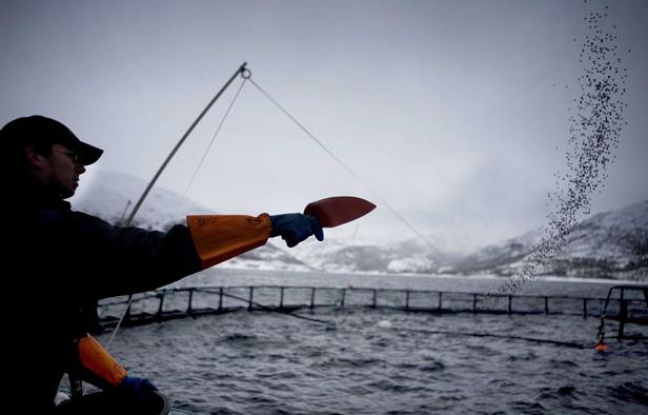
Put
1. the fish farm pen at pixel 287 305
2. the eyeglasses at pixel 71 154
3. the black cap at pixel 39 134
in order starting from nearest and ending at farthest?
the black cap at pixel 39 134
the eyeglasses at pixel 71 154
the fish farm pen at pixel 287 305

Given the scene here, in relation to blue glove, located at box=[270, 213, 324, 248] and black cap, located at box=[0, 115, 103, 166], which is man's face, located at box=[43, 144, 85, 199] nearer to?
black cap, located at box=[0, 115, 103, 166]

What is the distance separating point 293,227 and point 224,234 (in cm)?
43

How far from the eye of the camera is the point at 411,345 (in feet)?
72.1

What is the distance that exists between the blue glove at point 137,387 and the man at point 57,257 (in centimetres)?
145

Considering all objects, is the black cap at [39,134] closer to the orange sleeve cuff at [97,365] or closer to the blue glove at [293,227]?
the blue glove at [293,227]

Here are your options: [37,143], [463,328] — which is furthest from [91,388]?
[463,328]

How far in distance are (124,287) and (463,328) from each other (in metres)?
32.6

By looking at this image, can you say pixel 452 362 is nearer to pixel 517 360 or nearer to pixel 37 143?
pixel 517 360

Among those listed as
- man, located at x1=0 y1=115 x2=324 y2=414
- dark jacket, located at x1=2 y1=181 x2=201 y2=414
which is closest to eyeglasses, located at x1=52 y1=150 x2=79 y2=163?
man, located at x1=0 y1=115 x2=324 y2=414

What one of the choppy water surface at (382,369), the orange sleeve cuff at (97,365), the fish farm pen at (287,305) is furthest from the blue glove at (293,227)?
the choppy water surface at (382,369)

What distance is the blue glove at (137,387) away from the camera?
11.1ft

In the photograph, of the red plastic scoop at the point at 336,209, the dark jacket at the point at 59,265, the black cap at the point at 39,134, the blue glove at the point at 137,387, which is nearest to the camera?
the dark jacket at the point at 59,265

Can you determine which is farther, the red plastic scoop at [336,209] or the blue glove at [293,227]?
the red plastic scoop at [336,209]

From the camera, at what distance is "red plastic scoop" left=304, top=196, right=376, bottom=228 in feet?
7.84
